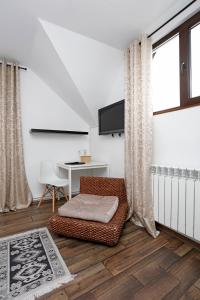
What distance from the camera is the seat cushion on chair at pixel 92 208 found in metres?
1.78

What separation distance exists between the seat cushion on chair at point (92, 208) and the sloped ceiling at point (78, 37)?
5.91 ft

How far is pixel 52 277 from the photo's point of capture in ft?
4.26

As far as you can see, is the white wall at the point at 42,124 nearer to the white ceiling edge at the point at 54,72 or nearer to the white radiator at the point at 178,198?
the white ceiling edge at the point at 54,72

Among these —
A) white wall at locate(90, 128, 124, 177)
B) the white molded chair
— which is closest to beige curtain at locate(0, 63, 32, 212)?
the white molded chair

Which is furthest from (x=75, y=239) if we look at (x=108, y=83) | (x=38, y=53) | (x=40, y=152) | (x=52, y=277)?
(x=38, y=53)

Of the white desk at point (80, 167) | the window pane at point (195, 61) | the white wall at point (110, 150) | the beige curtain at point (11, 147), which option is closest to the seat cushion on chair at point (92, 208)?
the white desk at point (80, 167)

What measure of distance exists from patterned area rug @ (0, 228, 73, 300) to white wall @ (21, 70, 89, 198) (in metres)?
1.46

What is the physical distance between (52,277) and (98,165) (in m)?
1.88

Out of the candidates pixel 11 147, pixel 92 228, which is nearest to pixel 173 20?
pixel 92 228

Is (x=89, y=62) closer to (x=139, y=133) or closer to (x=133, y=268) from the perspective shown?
(x=139, y=133)

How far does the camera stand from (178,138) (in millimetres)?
1828

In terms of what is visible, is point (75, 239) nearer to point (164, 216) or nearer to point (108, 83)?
point (164, 216)

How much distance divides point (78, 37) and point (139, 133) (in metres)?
1.61

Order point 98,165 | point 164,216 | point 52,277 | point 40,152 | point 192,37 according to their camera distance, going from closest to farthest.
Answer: point 52,277, point 192,37, point 164,216, point 98,165, point 40,152
